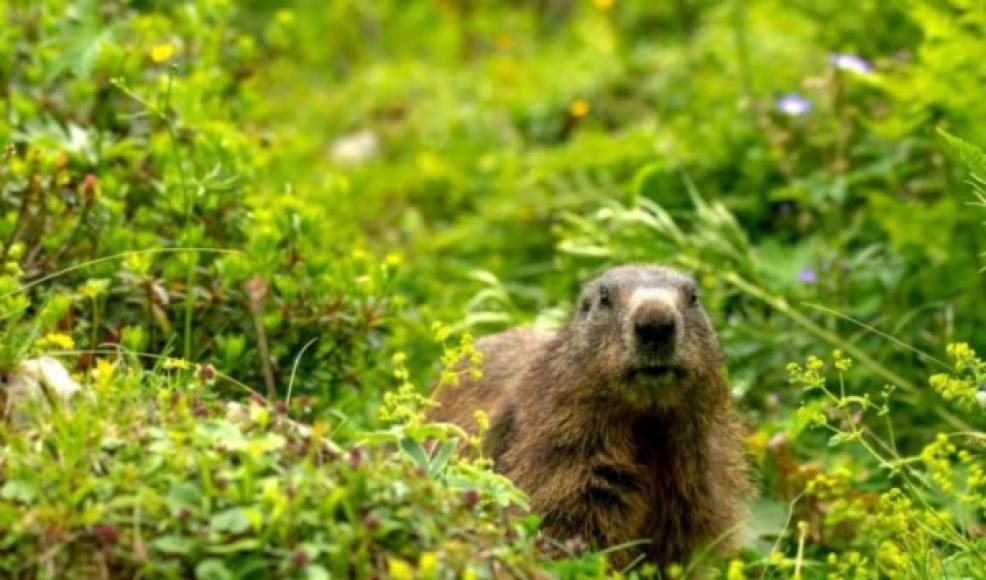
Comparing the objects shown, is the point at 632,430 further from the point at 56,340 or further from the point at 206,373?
the point at 56,340

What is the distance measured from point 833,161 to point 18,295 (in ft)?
14.8

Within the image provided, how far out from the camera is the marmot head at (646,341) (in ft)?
A: 16.9

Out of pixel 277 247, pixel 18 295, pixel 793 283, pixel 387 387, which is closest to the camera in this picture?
pixel 18 295

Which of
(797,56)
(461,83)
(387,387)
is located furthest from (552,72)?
(387,387)

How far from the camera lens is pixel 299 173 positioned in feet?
29.6

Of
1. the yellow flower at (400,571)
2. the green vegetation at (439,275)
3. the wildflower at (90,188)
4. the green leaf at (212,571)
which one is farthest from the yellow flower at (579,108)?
the green leaf at (212,571)

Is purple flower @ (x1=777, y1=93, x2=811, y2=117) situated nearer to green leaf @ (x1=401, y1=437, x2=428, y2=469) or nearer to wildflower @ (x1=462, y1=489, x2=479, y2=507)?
green leaf @ (x1=401, y1=437, x2=428, y2=469)

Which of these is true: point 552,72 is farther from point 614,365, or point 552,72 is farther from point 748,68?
point 614,365

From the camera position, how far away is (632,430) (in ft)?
17.4

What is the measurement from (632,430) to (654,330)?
369mm

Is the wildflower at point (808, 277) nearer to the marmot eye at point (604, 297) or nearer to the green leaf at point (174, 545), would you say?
the marmot eye at point (604, 297)

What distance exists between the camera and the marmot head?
5.14m

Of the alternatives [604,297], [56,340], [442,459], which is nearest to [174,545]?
[442,459]

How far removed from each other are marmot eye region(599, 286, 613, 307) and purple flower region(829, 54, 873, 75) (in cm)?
237
